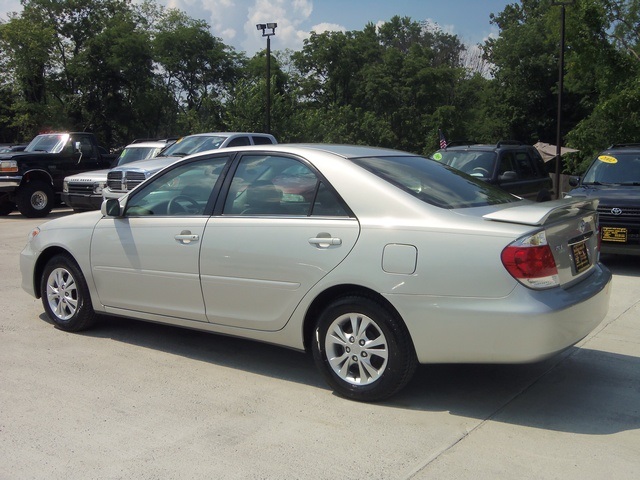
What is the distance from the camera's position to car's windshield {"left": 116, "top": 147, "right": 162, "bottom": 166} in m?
16.9

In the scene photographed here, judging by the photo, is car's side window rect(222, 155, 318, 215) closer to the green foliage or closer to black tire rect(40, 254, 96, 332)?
black tire rect(40, 254, 96, 332)

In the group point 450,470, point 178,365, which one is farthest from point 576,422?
point 178,365

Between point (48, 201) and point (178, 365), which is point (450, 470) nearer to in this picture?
point (178, 365)

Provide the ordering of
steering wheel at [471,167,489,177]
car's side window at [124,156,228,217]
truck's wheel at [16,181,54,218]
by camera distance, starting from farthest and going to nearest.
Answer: truck's wheel at [16,181,54,218]
steering wheel at [471,167,489,177]
car's side window at [124,156,228,217]

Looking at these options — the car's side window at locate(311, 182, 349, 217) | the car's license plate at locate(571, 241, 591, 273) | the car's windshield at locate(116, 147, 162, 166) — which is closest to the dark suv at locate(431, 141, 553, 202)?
the car's license plate at locate(571, 241, 591, 273)

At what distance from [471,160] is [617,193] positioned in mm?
2978

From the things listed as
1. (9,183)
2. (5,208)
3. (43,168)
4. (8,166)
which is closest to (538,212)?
(8,166)

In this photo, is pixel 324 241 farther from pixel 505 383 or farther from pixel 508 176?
pixel 508 176

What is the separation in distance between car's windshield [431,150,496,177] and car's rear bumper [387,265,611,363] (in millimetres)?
7553

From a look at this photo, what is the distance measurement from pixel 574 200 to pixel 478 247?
4.00 feet

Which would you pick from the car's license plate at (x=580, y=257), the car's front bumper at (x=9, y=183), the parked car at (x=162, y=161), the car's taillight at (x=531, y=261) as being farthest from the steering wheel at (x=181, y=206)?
the car's front bumper at (x=9, y=183)

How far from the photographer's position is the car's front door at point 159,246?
511cm

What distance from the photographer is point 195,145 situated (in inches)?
550

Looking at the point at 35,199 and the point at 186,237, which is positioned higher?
the point at 186,237
